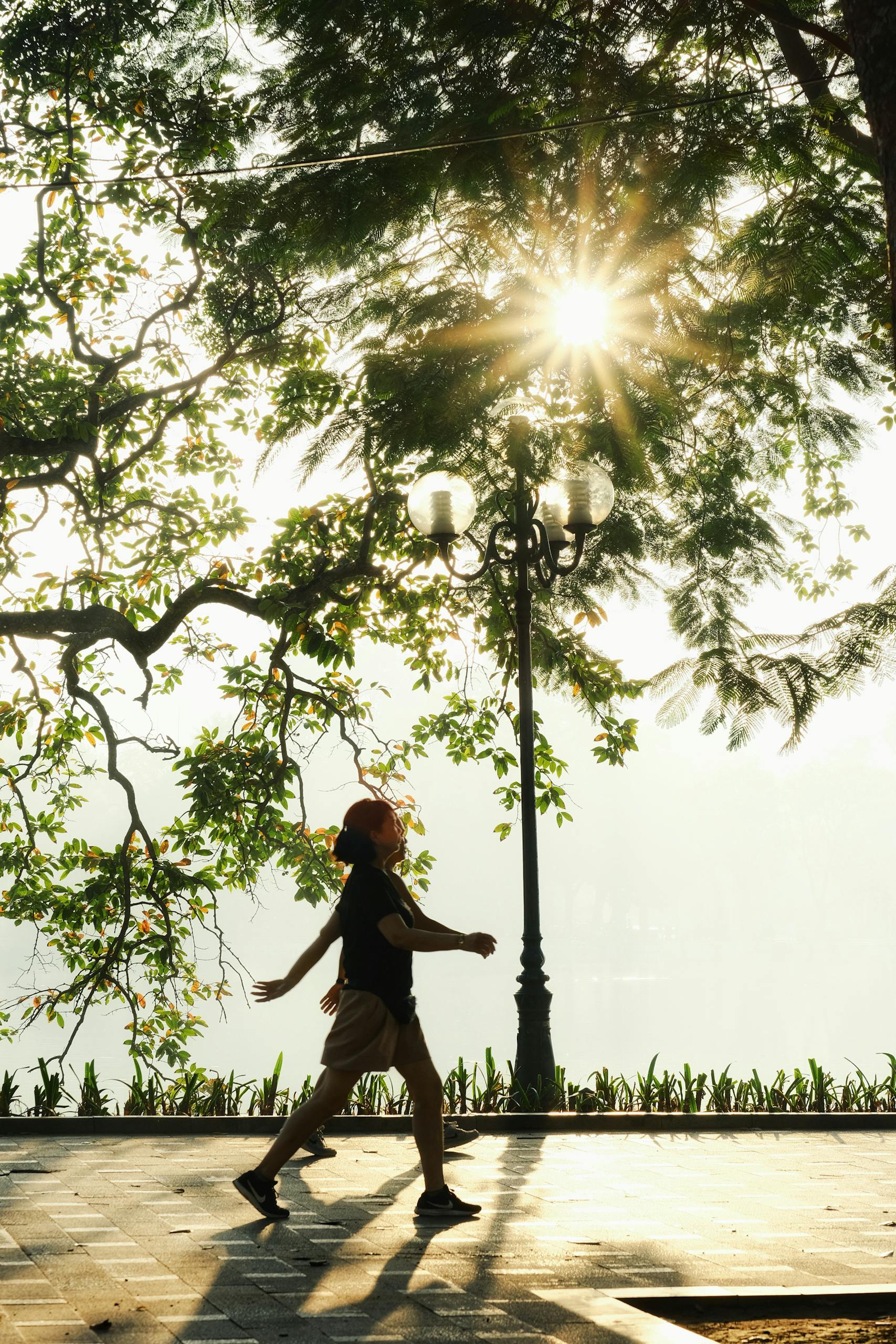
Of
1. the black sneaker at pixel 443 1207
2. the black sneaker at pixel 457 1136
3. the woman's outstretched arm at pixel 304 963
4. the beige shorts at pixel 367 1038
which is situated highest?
the woman's outstretched arm at pixel 304 963

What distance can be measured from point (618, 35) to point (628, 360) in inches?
62.7

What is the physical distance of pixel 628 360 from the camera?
5.52 metres

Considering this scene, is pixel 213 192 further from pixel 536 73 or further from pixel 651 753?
pixel 651 753

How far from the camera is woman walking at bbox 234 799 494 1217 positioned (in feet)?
17.0

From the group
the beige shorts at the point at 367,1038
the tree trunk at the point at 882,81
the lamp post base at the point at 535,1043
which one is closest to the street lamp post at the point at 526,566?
the lamp post base at the point at 535,1043

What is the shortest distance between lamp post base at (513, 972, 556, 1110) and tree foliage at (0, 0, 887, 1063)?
2.83m

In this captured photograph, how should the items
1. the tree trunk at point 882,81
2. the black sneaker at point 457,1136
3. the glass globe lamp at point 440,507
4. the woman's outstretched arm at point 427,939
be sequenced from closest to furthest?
the tree trunk at point 882,81
the woman's outstretched arm at point 427,939
the black sneaker at point 457,1136
the glass globe lamp at point 440,507

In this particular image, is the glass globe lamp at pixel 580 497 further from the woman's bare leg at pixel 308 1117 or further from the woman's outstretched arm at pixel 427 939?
the woman's bare leg at pixel 308 1117

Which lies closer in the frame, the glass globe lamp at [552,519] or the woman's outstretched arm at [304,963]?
the woman's outstretched arm at [304,963]

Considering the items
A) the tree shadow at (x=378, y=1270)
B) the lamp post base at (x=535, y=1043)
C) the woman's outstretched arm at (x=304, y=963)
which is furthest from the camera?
the lamp post base at (x=535, y=1043)

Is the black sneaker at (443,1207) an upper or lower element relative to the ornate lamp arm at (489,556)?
lower

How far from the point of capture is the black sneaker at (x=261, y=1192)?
5145 millimetres

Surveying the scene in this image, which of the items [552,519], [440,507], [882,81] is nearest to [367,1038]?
[882,81]

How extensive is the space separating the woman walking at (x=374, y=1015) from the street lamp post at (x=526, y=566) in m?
3.01
